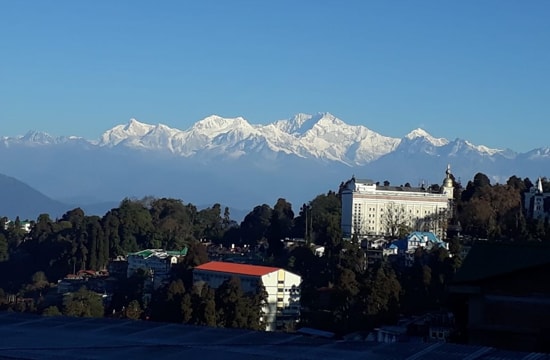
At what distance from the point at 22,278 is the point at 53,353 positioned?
2008 inches

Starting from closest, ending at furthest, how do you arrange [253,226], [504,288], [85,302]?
[504,288]
[85,302]
[253,226]

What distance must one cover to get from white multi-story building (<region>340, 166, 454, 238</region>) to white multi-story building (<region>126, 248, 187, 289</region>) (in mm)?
14884

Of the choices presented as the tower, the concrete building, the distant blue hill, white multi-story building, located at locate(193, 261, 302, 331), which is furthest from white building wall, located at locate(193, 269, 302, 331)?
the distant blue hill

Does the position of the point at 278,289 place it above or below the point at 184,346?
above

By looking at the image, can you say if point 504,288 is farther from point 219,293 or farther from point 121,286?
point 121,286

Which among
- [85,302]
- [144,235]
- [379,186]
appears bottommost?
[85,302]

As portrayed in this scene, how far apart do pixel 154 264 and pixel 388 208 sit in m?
20.5

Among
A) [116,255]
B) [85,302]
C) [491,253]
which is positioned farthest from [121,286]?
[491,253]

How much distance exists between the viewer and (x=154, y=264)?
155 feet

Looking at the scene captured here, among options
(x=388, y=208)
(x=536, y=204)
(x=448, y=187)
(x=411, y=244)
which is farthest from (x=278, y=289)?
(x=448, y=187)

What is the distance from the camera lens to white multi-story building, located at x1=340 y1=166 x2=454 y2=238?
199 ft

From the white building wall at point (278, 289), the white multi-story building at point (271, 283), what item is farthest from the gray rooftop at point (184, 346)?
the white building wall at point (278, 289)

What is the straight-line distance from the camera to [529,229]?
41969 millimetres

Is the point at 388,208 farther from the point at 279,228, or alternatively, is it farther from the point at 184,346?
the point at 184,346
